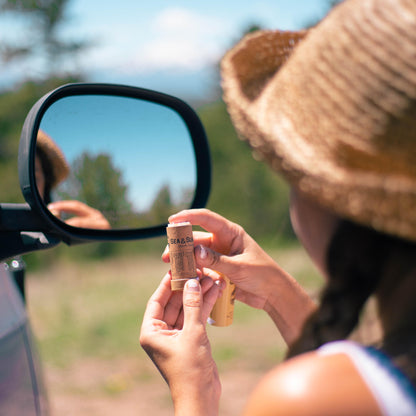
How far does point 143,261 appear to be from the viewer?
38.7 ft

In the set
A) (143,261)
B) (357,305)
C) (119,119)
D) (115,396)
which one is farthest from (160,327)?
(143,261)

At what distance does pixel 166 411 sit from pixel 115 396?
Result: 0.62 meters

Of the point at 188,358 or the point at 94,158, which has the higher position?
the point at 94,158

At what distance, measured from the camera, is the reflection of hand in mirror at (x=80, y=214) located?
165 cm

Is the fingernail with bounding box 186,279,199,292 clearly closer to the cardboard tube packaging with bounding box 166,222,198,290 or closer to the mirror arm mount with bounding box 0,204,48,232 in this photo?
the cardboard tube packaging with bounding box 166,222,198,290

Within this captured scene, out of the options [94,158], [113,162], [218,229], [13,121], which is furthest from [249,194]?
[218,229]

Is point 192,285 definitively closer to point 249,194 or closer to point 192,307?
point 192,307

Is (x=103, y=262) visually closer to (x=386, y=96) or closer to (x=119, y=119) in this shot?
(x=119, y=119)

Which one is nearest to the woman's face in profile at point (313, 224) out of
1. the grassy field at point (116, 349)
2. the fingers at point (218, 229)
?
the fingers at point (218, 229)

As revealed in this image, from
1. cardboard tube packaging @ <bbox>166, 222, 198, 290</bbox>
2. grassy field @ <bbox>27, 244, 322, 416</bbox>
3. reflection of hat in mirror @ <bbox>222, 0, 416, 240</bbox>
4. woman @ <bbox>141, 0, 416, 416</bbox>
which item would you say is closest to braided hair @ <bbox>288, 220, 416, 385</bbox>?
woman @ <bbox>141, 0, 416, 416</bbox>

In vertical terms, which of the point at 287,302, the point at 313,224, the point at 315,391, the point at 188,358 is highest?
the point at 313,224

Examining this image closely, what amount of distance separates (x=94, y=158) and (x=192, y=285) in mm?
845

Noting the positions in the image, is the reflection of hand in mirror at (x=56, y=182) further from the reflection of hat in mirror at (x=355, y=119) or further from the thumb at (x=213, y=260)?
the reflection of hat in mirror at (x=355, y=119)

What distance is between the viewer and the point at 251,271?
1896 mm
